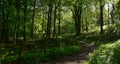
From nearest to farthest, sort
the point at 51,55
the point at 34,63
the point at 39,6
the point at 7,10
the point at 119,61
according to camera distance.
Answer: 1. the point at 119,61
2. the point at 34,63
3. the point at 51,55
4. the point at 7,10
5. the point at 39,6

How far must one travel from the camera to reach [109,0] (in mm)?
51188

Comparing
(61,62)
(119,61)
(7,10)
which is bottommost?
(61,62)

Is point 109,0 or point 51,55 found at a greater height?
point 109,0

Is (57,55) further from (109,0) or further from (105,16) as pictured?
(105,16)

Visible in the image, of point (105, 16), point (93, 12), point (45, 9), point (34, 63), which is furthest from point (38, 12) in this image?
point (105, 16)

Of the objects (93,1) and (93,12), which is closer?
(93,1)

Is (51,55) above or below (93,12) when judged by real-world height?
below

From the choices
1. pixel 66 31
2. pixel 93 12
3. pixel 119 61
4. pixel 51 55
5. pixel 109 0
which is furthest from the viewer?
pixel 66 31

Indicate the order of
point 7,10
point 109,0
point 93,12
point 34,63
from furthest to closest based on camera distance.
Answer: point 93,12, point 109,0, point 7,10, point 34,63

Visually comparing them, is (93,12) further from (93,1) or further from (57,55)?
(57,55)

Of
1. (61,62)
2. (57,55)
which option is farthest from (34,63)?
(57,55)

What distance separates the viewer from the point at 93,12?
2613 inches

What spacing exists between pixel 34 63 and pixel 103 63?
6.85m

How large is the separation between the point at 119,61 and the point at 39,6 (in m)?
37.8
